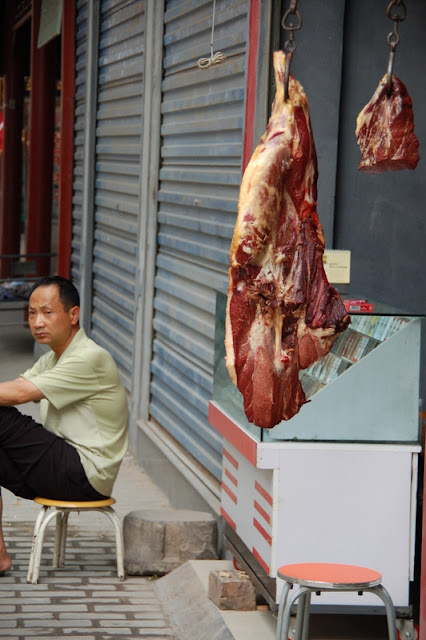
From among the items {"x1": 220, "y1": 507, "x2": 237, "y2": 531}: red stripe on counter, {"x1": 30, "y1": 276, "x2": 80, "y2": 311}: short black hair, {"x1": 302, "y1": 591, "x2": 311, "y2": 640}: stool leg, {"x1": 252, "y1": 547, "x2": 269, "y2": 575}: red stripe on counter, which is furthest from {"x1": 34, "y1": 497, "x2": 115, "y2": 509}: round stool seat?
{"x1": 302, "y1": 591, "x2": 311, "y2": 640}: stool leg

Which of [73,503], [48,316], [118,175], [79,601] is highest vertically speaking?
[118,175]

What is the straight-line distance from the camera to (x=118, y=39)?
10039mm

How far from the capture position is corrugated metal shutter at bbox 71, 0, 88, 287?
1173 cm

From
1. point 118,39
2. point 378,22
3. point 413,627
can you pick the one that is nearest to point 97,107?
point 118,39

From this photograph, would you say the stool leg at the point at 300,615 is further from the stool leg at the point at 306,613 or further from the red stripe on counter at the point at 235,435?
the red stripe on counter at the point at 235,435

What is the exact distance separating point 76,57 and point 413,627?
8.60 metres

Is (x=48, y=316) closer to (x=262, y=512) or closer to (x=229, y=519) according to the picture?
(x=229, y=519)

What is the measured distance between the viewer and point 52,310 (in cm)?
618

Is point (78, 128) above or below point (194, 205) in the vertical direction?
above

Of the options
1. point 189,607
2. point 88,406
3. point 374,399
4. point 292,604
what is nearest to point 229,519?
point 189,607

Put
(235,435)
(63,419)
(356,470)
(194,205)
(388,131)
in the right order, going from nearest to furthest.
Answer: (388,131), (356,470), (235,435), (63,419), (194,205)

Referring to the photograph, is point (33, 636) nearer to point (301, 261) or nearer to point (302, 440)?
point (302, 440)

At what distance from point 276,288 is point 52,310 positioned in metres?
2.73

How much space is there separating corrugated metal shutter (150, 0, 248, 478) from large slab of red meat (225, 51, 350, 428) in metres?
2.91
